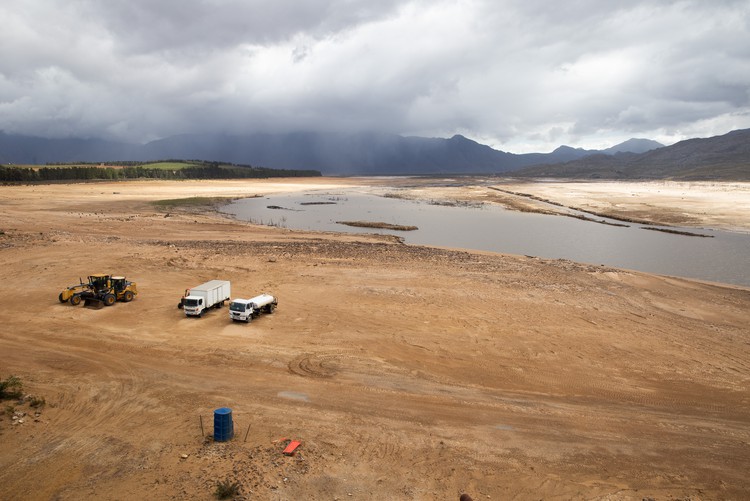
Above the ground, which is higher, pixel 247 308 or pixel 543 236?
pixel 247 308

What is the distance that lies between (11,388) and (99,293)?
892 centimetres

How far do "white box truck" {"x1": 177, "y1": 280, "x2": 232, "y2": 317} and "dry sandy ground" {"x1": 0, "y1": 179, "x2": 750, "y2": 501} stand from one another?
1.91 feet

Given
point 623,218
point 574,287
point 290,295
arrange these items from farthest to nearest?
point 623,218
point 574,287
point 290,295

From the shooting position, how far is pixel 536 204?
8062 centimetres

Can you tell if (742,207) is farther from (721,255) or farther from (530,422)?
(530,422)

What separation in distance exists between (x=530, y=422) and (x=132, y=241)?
3410 centimetres


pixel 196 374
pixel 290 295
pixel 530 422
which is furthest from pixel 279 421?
pixel 290 295

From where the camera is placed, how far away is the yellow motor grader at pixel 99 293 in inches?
810

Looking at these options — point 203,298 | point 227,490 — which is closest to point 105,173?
point 203,298

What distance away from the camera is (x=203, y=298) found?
64.5ft

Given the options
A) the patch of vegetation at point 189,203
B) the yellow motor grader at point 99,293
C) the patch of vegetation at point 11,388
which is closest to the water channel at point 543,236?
the patch of vegetation at point 189,203

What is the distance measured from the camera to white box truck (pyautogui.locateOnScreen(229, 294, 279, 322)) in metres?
18.7

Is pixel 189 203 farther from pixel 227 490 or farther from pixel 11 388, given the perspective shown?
pixel 227 490

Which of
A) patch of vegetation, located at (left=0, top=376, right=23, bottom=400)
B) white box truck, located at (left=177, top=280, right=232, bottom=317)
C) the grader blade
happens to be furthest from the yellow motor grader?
patch of vegetation, located at (left=0, top=376, right=23, bottom=400)
